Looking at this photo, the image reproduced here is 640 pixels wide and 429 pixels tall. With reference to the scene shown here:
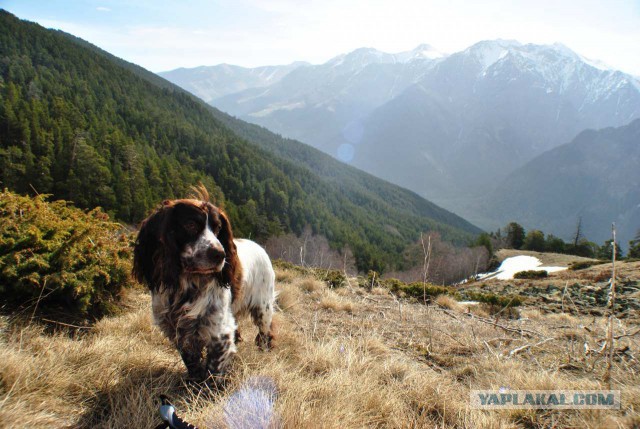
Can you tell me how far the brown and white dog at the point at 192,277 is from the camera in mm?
2715

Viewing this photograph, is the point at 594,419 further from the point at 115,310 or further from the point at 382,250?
the point at 382,250

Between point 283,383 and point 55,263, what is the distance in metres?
2.91

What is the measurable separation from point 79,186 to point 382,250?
6895 centimetres

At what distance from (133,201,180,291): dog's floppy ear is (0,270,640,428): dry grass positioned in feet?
2.24

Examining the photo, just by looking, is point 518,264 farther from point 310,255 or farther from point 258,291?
point 258,291

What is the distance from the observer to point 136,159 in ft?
205

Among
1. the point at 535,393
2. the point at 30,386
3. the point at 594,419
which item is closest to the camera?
the point at 30,386

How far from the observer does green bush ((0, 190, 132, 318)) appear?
3.49 m

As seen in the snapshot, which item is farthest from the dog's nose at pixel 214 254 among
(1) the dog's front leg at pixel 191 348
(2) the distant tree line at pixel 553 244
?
(2) the distant tree line at pixel 553 244

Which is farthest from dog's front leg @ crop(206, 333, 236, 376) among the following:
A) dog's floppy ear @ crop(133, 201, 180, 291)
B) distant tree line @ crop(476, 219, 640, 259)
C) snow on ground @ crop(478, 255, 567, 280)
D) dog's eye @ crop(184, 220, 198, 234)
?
distant tree line @ crop(476, 219, 640, 259)

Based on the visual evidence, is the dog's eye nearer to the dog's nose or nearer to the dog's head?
the dog's head

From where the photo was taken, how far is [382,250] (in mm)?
95188

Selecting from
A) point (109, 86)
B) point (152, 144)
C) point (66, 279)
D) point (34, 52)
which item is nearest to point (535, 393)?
A: point (66, 279)

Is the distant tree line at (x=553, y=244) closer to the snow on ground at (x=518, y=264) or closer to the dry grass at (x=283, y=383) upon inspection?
the snow on ground at (x=518, y=264)
